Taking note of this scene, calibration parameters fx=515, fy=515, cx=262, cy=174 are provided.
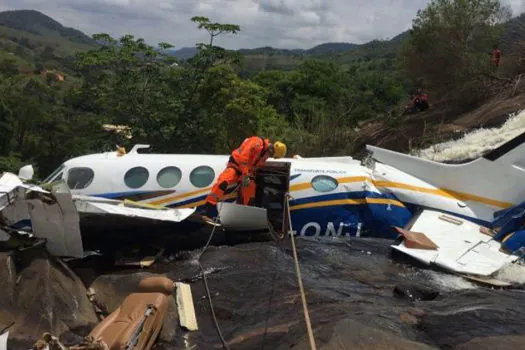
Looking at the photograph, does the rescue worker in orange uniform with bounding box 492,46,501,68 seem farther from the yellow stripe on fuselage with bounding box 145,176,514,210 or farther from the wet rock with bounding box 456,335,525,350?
the wet rock with bounding box 456,335,525,350

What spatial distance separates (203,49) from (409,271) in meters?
17.8

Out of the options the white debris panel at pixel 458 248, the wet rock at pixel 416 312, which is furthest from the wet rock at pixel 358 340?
the white debris panel at pixel 458 248

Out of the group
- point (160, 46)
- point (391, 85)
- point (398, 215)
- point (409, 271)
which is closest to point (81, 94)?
point (160, 46)

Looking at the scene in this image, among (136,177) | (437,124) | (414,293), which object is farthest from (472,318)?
(437,124)

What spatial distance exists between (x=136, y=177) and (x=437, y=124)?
60.2 ft

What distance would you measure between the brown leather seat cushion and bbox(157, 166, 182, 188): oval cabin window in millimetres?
4287

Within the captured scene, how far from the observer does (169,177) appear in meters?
11.1

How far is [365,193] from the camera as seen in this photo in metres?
10.9

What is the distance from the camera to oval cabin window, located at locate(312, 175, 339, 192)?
10.9m

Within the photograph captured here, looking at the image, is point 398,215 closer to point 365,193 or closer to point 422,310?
point 365,193

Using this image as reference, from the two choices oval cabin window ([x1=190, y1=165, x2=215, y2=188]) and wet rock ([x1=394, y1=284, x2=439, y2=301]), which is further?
oval cabin window ([x1=190, y1=165, x2=215, y2=188])

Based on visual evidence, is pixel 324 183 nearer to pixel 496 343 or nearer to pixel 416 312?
pixel 416 312

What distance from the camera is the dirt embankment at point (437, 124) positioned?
69.4 feet

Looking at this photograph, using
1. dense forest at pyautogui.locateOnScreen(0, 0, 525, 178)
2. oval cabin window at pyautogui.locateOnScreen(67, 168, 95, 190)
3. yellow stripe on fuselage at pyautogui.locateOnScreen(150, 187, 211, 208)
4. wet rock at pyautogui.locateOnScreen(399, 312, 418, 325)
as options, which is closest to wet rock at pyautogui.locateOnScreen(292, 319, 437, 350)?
wet rock at pyautogui.locateOnScreen(399, 312, 418, 325)
